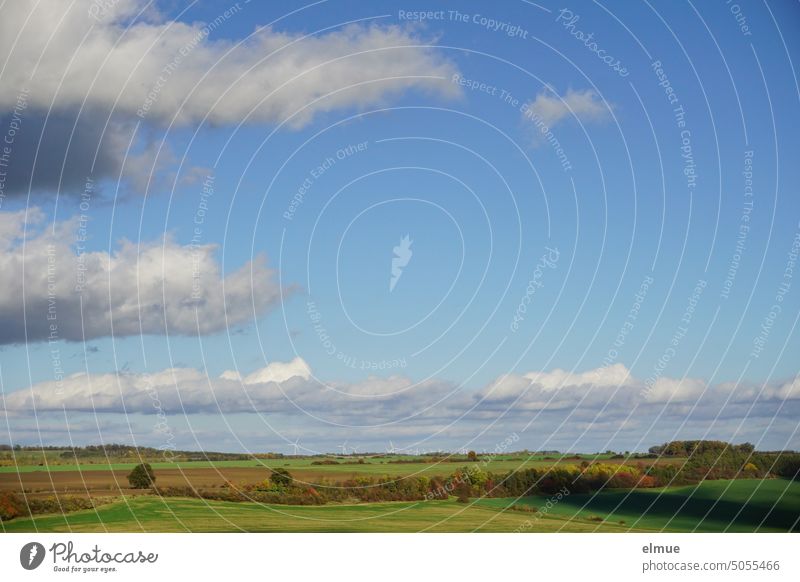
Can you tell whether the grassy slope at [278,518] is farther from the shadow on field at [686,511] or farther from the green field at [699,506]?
the shadow on field at [686,511]

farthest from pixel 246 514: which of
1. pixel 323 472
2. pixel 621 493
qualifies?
pixel 621 493

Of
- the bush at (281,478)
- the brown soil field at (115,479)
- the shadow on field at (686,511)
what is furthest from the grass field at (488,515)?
the bush at (281,478)

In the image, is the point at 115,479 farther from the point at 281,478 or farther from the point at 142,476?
the point at 281,478

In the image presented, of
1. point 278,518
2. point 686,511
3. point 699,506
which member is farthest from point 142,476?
point 699,506

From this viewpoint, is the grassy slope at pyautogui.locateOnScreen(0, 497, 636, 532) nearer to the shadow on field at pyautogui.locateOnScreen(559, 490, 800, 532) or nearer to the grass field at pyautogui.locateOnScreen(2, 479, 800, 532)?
the grass field at pyautogui.locateOnScreen(2, 479, 800, 532)

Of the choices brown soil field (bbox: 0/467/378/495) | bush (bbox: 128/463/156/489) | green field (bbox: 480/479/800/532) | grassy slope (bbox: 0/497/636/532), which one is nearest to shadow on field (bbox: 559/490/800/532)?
green field (bbox: 480/479/800/532)
